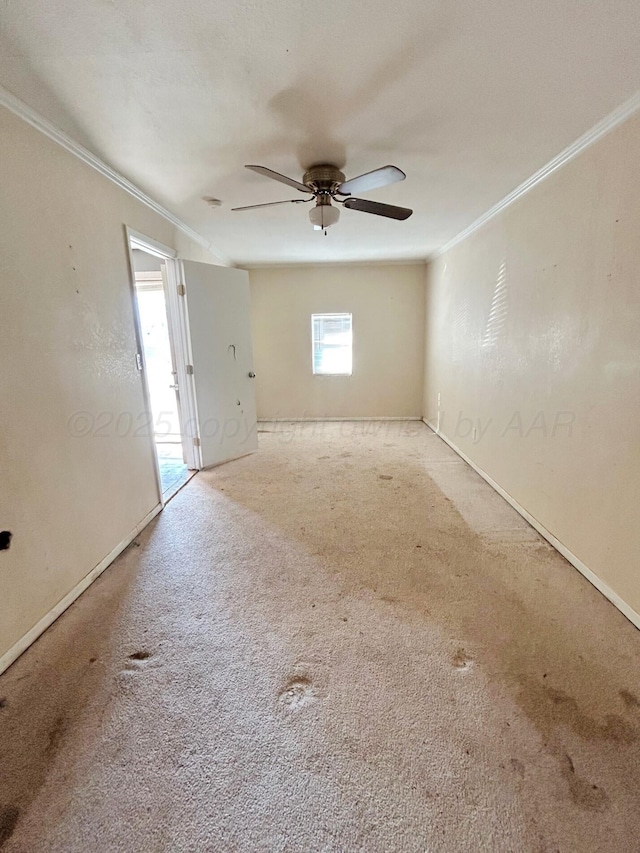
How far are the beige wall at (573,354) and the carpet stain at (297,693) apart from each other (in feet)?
5.12

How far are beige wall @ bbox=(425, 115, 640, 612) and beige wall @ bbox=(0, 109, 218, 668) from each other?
2755 mm

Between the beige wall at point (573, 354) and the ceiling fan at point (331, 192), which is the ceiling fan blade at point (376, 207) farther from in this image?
the beige wall at point (573, 354)

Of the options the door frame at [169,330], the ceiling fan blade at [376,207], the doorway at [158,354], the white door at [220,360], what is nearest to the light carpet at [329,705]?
the door frame at [169,330]

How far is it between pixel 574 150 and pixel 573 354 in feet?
3.60

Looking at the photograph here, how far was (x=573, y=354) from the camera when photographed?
2.04 m

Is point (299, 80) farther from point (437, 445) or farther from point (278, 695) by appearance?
point (437, 445)

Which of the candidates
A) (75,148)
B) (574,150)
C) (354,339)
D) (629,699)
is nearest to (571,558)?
(629,699)

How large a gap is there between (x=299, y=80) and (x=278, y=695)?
2438 millimetres

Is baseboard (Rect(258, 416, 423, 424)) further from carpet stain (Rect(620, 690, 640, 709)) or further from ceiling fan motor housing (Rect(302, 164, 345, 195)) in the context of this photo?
carpet stain (Rect(620, 690, 640, 709))

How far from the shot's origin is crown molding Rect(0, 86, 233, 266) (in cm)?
151

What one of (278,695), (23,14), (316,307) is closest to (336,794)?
(278,695)

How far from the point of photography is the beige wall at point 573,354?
1678 millimetres

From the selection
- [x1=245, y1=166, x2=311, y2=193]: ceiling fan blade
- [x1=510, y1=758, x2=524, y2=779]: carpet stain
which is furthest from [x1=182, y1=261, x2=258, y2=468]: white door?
[x1=510, y1=758, x2=524, y2=779]: carpet stain

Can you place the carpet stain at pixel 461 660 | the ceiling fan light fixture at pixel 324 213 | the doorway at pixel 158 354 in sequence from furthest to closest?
the doorway at pixel 158 354 → the ceiling fan light fixture at pixel 324 213 → the carpet stain at pixel 461 660
